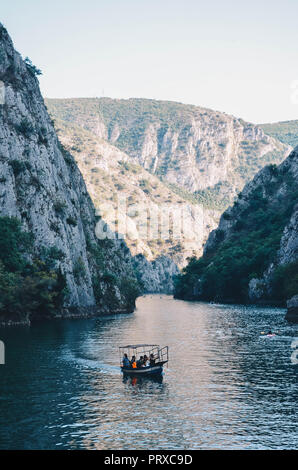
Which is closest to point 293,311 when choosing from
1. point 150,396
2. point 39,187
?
point 39,187

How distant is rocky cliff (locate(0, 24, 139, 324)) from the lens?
486ft

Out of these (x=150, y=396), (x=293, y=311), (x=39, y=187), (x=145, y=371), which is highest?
(x=39, y=187)

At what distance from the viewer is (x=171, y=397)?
61219mm

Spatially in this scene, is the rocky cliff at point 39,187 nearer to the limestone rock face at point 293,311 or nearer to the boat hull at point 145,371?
the limestone rock face at point 293,311

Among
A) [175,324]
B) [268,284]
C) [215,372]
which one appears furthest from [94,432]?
[268,284]

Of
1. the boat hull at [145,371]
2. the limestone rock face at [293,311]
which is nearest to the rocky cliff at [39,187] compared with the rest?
the limestone rock face at [293,311]

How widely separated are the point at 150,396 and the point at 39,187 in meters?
102

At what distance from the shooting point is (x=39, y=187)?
155 meters

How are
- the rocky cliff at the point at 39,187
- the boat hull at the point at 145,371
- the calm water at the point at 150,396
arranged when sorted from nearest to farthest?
the calm water at the point at 150,396
the boat hull at the point at 145,371
the rocky cliff at the point at 39,187

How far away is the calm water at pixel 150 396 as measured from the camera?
46.8 m

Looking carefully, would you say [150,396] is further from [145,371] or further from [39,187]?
[39,187]

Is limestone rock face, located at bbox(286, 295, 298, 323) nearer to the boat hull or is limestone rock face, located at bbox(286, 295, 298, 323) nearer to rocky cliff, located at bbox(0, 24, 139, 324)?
rocky cliff, located at bbox(0, 24, 139, 324)

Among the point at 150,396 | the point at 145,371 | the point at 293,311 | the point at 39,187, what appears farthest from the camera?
the point at 39,187

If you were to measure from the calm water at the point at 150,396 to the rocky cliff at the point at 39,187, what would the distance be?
46436 millimetres
